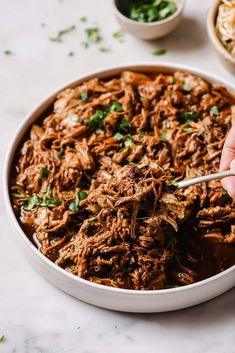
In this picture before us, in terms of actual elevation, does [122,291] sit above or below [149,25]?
below

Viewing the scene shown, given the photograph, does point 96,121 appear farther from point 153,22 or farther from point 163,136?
point 153,22

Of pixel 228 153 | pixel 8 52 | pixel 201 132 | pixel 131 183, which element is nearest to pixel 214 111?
pixel 201 132

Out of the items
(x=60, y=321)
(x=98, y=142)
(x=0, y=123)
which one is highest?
(x=98, y=142)

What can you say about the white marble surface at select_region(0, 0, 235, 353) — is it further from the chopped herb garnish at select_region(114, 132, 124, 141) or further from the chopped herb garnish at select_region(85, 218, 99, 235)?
the chopped herb garnish at select_region(114, 132, 124, 141)

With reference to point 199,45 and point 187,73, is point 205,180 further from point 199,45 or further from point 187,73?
point 199,45

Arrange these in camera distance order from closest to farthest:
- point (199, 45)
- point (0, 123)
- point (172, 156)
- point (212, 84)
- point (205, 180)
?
point (205, 180) → point (172, 156) → point (212, 84) → point (0, 123) → point (199, 45)

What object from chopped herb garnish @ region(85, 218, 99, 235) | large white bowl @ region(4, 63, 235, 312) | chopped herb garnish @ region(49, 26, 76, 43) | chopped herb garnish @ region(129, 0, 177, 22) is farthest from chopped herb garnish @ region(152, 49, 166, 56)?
chopped herb garnish @ region(85, 218, 99, 235)

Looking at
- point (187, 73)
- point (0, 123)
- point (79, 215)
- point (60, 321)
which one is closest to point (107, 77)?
point (187, 73)
